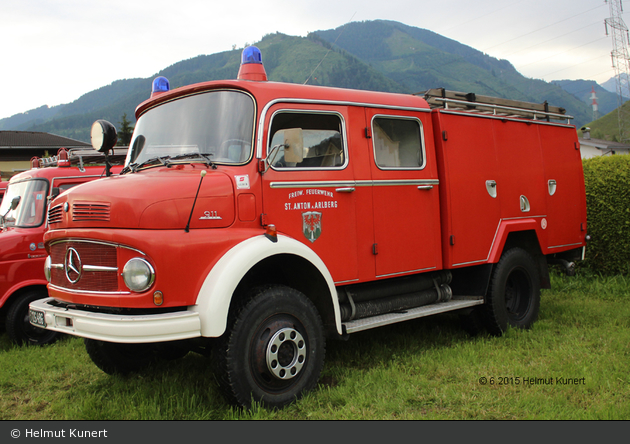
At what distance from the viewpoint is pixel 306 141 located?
4613mm

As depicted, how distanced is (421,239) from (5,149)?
1467 inches

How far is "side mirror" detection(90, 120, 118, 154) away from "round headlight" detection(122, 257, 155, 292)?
63.4 inches

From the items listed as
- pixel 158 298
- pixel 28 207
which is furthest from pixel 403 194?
pixel 28 207

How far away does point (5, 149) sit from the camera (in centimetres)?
3494

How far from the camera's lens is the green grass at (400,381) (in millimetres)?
3967

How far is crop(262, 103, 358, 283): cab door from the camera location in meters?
4.26

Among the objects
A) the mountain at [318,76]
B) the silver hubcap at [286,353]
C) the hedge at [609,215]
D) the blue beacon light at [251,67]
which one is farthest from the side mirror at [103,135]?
the mountain at [318,76]

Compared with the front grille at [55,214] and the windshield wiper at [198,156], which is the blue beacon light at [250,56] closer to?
the windshield wiper at [198,156]

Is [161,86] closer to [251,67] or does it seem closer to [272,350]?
[251,67]

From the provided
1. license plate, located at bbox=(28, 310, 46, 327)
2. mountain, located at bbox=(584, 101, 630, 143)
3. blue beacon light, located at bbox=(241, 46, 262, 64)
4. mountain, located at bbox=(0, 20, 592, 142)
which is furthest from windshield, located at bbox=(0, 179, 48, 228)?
mountain, located at bbox=(584, 101, 630, 143)

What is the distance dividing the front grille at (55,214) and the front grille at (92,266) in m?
0.21

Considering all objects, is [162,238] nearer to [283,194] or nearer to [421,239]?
[283,194]

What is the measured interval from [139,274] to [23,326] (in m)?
4.10

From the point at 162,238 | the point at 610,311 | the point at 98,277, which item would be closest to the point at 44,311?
the point at 98,277
